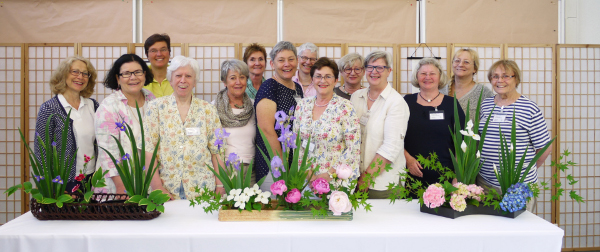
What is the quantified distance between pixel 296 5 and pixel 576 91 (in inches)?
126

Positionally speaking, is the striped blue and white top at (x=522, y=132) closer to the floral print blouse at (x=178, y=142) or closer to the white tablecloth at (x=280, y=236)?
the white tablecloth at (x=280, y=236)

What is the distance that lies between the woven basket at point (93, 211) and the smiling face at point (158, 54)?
1.76 meters

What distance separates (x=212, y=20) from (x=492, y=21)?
3.51 m

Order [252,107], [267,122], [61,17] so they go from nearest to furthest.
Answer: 1. [267,122]
2. [252,107]
3. [61,17]

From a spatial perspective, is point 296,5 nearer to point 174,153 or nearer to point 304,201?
point 174,153

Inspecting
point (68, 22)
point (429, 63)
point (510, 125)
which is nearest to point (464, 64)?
point (429, 63)

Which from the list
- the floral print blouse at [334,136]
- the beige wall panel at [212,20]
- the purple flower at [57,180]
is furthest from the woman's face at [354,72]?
the beige wall panel at [212,20]

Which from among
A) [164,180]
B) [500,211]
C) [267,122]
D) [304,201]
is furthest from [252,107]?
[500,211]

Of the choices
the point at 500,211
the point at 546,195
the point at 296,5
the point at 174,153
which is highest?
the point at 296,5

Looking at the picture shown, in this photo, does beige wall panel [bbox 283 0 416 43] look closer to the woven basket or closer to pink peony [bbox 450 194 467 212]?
pink peony [bbox 450 194 467 212]

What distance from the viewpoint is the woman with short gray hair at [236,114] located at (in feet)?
9.66

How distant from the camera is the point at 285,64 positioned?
3.01 metres

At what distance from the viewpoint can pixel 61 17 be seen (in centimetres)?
493

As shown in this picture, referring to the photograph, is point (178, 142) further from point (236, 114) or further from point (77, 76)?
point (77, 76)
